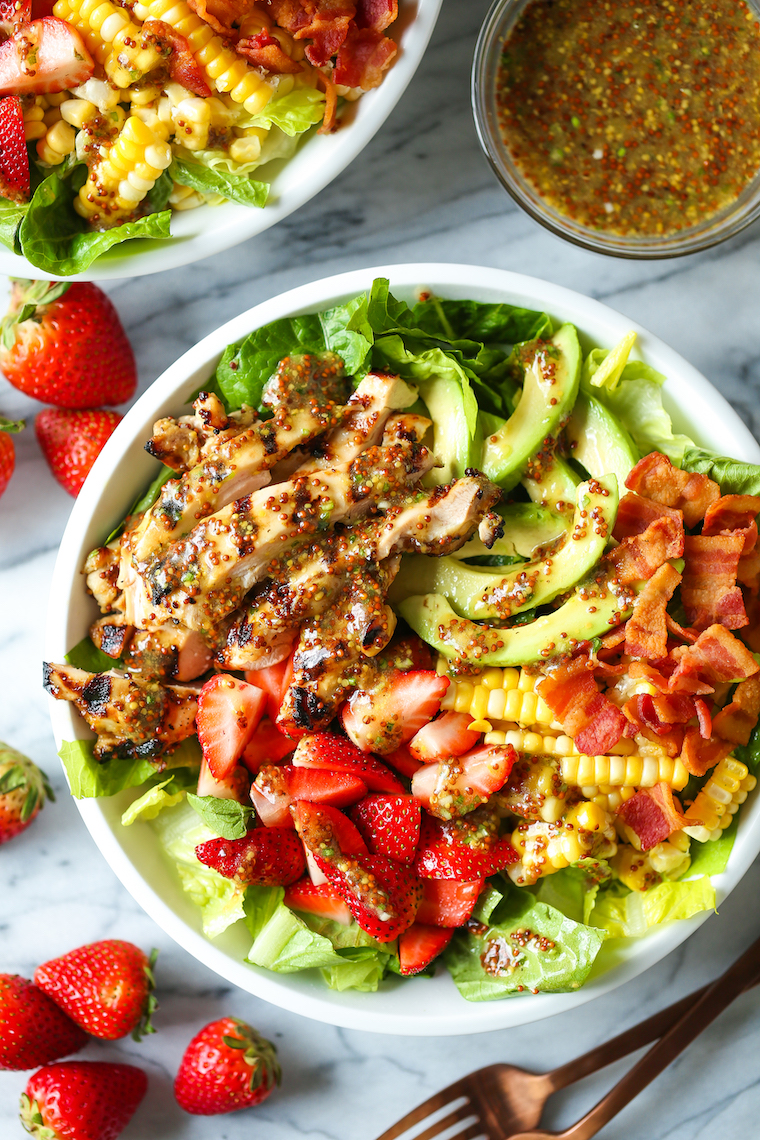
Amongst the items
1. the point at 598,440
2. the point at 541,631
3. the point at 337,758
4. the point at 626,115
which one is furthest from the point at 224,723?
the point at 626,115

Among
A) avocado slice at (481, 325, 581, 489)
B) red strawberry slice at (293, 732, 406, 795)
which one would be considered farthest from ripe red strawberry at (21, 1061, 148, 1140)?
A: avocado slice at (481, 325, 581, 489)

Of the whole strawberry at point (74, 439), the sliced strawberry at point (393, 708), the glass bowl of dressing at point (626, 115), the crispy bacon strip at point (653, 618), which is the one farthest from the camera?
the whole strawberry at point (74, 439)

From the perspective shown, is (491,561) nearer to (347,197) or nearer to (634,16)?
(347,197)

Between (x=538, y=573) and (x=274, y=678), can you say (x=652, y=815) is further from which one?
(x=274, y=678)

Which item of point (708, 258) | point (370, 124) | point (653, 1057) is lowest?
point (653, 1057)

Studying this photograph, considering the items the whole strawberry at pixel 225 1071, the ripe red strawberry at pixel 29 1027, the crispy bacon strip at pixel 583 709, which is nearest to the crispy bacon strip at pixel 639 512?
the crispy bacon strip at pixel 583 709

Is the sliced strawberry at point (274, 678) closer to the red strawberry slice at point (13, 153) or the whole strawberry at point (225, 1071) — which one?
the whole strawberry at point (225, 1071)

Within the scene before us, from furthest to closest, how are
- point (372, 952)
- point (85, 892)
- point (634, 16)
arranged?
point (85, 892), point (634, 16), point (372, 952)

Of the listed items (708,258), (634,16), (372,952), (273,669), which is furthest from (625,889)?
(634,16)
